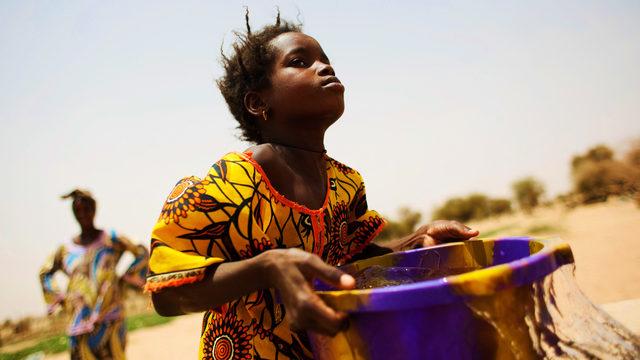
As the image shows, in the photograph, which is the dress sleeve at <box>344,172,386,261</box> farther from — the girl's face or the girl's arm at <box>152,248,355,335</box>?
the girl's arm at <box>152,248,355,335</box>

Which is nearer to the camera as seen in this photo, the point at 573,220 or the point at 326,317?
the point at 326,317

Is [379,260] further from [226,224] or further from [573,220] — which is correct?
[573,220]

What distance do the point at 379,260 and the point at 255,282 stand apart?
552mm

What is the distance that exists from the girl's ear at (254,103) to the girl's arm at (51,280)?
14.8ft

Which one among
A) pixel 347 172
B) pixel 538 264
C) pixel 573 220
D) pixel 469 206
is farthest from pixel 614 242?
pixel 469 206

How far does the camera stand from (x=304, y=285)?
0.81 metres

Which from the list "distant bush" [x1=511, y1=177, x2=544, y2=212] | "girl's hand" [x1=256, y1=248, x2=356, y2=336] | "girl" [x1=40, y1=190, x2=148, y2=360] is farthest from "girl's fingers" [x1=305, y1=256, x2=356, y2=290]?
"distant bush" [x1=511, y1=177, x2=544, y2=212]

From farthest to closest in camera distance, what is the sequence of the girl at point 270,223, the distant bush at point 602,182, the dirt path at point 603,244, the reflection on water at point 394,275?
the distant bush at point 602,182 → the dirt path at point 603,244 → the reflection on water at point 394,275 → the girl at point 270,223

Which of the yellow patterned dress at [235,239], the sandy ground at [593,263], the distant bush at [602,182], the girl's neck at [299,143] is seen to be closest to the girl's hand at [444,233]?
the yellow patterned dress at [235,239]

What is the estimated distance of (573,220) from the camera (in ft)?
50.9

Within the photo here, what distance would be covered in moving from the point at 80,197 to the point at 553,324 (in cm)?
A: 532

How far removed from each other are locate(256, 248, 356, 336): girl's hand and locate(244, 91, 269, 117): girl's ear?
88 centimetres

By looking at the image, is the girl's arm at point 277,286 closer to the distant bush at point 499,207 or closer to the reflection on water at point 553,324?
the reflection on water at point 553,324

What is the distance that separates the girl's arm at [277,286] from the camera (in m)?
0.78
